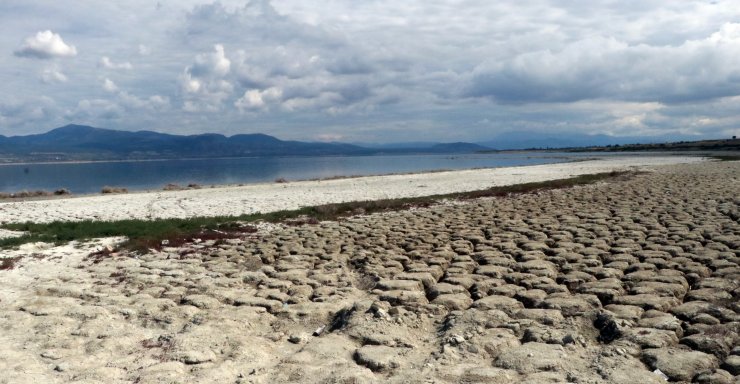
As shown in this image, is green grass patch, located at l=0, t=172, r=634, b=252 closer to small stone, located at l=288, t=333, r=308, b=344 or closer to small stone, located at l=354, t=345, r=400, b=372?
small stone, located at l=288, t=333, r=308, b=344

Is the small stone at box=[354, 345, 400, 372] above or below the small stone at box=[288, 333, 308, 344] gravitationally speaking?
above

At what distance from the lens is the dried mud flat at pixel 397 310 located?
4.87m

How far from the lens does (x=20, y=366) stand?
5.08 meters

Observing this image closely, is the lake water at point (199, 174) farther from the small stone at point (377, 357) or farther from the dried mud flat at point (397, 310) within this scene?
the small stone at point (377, 357)

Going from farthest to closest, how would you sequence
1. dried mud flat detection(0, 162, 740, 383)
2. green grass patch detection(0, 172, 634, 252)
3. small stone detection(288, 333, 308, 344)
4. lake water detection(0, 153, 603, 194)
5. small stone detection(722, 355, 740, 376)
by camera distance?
lake water detection(0, 153, 603, 194) < green grass patch detection(0, 172, 634, 252) < small stone detection(288, 333, 308, 344) < dried mud flat detection(0, 162, 740, 383) < small stone detection(722, 355, 740, 376)

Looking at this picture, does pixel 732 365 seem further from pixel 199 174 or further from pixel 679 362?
pixel 199 174

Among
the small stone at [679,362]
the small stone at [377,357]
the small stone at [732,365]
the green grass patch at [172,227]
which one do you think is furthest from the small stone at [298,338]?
the green grass patch at [172,227]

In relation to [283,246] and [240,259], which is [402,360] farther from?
[283,246]

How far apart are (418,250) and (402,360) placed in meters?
5.10

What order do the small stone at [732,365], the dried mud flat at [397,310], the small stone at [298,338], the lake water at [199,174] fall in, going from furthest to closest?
the lake water at [199,174]
the small stone at [298,338]
the dried mud flat at [397,310]
the small stone at [732,365]

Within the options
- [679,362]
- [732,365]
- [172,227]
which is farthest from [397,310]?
[172,227]

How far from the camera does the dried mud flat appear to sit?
16.0 feet

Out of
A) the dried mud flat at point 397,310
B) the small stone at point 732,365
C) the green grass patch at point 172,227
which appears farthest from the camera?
the green grass patch at point 172,227

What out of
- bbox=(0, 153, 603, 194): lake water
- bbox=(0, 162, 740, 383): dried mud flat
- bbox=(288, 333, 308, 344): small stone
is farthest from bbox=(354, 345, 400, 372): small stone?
bbox=(0, 153, 603, 194): lake water
